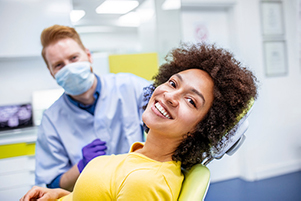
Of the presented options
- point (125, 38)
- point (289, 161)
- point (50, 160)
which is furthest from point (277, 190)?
point (50, 160)

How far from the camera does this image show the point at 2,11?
1909 mm

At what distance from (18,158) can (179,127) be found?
1.44 meters

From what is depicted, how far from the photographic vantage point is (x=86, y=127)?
1.42m

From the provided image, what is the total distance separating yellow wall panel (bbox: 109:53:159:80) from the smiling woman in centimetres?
126

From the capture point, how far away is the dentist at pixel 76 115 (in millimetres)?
1351

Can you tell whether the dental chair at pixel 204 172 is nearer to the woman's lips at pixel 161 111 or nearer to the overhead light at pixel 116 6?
the woman's lips at pixel 161 111

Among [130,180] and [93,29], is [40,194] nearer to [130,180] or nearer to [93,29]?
[130,180]

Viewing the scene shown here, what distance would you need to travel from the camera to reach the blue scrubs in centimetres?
136

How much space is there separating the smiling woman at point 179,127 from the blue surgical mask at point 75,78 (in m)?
0.50

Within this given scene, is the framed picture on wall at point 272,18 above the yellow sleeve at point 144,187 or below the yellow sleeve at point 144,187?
above

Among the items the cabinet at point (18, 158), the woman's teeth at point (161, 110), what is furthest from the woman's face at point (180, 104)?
the cabinet at point (18, 158)

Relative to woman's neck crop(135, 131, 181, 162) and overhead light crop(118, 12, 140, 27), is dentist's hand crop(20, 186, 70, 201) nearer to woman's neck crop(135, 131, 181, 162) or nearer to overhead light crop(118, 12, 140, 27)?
woman's neck crop(135, 131, 181, 162)

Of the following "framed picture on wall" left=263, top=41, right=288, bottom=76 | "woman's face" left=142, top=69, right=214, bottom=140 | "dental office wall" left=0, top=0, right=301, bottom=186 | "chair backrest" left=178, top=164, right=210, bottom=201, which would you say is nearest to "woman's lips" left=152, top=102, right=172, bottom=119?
"woman's face" left=142, top=69, right=214, bottom=140

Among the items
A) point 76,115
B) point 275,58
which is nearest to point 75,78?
point 76,115
